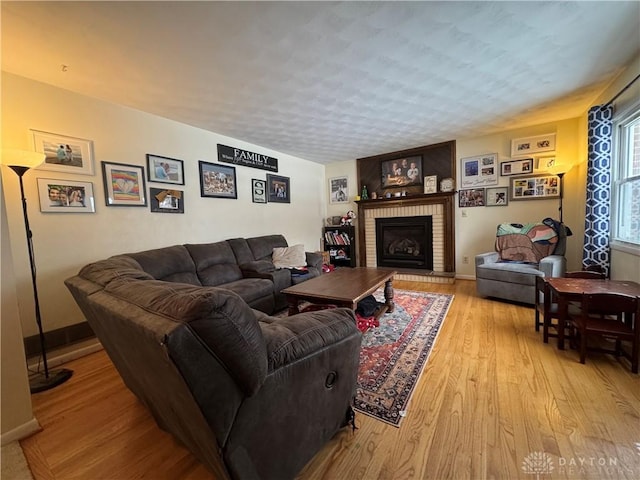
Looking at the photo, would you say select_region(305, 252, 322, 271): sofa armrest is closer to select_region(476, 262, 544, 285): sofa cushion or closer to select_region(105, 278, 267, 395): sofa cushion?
select_region(476, 262, 544, 285): sofa cushion

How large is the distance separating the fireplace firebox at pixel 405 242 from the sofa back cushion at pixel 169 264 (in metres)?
3.58

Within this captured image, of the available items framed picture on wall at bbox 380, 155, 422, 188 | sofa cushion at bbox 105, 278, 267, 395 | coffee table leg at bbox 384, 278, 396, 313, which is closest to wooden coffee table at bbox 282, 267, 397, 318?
coffee table leg at bbox 384, 278, 396, 313

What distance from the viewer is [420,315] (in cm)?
297

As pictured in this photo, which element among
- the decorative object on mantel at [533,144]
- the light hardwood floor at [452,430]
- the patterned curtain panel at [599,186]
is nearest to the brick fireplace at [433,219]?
the decorative object on mantel at [533,144]

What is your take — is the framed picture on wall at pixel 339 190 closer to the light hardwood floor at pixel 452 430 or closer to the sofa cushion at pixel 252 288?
the sofa cushion at pixel 252 288

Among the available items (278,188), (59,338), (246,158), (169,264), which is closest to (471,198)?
(278,188)

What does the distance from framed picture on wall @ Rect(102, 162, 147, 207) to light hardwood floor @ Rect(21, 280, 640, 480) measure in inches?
63.6

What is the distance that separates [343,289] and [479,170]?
3.35 meters

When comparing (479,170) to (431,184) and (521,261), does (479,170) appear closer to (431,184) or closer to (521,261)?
(431,184)

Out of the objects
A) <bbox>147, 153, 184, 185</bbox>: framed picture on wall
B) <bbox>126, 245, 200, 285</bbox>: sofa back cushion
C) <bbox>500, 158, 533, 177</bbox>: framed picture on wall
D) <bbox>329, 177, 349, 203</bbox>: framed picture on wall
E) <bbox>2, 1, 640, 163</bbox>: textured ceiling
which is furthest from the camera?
<bbox>329, 177, 349, 203</bbox>: framed picture on wall

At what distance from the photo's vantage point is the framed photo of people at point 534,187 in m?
3.78

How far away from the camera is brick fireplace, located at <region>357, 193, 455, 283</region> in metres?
4.53

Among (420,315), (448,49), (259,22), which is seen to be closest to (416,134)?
(448,49)

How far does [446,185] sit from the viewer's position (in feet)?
14.8
